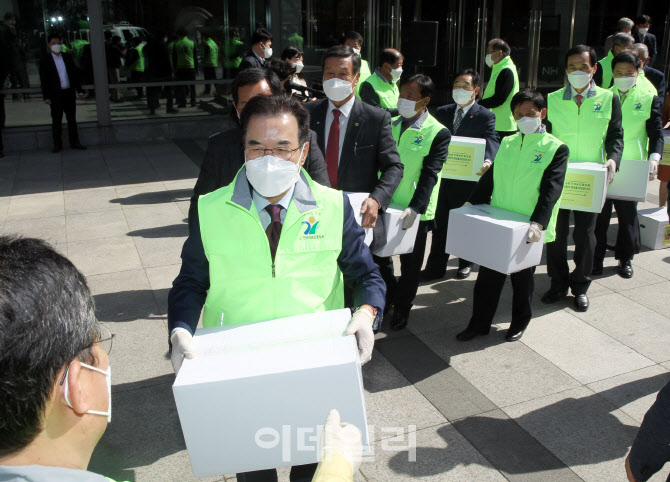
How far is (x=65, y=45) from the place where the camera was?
41.2ft

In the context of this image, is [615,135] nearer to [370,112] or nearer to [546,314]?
[546,314]

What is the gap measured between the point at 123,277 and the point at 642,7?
17.3m

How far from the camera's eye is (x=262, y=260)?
237 cm

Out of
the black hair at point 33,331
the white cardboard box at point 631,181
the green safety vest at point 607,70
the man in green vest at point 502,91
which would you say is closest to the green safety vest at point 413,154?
the white cardboard box at point 631,181

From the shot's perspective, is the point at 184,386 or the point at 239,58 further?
the point at 239,58

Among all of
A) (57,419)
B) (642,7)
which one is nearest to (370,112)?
(57,419)

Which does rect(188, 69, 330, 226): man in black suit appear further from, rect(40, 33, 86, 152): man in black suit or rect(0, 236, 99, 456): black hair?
rect(40, 33, 86, 152): man in black suit

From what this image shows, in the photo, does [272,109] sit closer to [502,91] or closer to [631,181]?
[631,181]

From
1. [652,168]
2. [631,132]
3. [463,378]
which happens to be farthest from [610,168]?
[463,378]

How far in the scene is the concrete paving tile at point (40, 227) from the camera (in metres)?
7.23

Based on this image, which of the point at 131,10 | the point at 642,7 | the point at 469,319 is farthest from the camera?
the point at 642,7

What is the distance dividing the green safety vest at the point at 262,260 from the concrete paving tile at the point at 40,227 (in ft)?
17.4

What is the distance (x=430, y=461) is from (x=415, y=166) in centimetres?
228

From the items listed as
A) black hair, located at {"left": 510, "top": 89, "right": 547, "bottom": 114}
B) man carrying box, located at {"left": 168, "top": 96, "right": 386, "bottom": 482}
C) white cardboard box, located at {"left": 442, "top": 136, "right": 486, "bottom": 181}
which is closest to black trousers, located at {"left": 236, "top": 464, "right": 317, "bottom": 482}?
man carrying box, located at {"left": 168, "top": 96, "right": 386, "bottom": 482}
